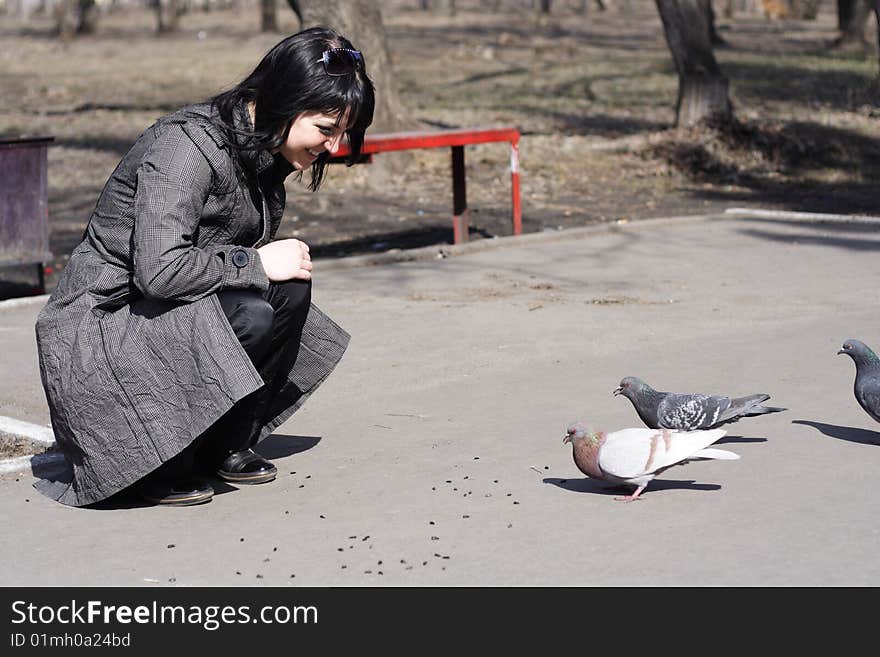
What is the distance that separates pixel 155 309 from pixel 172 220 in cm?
37

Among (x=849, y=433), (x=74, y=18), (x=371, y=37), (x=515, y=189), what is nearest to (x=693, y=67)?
(x=371, y=37)

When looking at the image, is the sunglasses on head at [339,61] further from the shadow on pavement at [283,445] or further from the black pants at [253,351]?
the shadow on pavement at [283,445]

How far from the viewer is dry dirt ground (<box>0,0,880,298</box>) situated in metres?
13.1

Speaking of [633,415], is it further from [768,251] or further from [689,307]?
[768,251]

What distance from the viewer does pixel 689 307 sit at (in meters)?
8.36

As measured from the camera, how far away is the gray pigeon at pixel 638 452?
469 cm

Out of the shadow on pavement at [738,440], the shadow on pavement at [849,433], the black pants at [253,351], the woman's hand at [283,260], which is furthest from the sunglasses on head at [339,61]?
the shadow on pavement at [849,433]

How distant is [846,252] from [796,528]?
602cm

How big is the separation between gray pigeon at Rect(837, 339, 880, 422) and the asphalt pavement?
0.22 metres

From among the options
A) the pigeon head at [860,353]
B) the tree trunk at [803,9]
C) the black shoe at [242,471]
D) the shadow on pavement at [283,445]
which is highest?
the tree trunk at [803,9]

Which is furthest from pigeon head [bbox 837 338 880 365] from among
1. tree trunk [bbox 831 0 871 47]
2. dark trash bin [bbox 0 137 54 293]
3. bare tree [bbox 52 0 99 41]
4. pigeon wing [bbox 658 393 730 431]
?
bare tree [bbox 52 0 99 41]

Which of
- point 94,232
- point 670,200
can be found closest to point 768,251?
point 670,200

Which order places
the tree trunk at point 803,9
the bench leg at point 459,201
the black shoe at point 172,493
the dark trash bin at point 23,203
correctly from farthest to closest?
the tree trunk at point 803,9 < the bench leg at point 459,201 < the dark trash bin at point 23,203 < the black shoe at point 172,493

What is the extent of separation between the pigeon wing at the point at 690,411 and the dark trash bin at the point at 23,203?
5.65 meters
